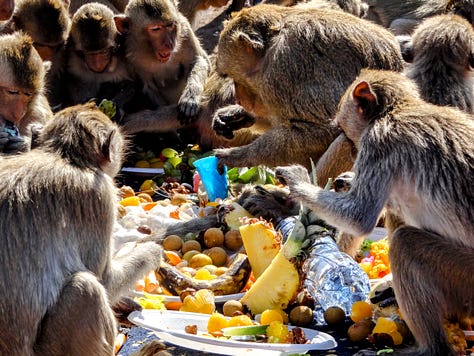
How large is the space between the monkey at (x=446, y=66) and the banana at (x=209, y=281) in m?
2.00

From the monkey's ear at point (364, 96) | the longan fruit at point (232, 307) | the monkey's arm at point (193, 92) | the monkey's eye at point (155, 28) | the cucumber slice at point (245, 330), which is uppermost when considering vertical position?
the monkey's ear at point (364, 96)

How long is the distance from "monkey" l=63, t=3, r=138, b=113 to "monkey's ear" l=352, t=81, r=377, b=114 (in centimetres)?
454

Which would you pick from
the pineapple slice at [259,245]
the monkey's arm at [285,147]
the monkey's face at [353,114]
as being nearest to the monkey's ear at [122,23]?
the monkey's arm at [285,147]

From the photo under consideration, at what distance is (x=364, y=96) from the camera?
549 centimetres

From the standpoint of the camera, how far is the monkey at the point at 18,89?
6816 millimetres

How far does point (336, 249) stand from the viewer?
19.2ft

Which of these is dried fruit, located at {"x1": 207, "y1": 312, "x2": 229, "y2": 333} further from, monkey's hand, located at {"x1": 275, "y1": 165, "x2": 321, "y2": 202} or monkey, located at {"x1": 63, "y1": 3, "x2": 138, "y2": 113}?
monkey, located at {"x1": 63, "y1": 3, "x2": 138, "y2": 113}

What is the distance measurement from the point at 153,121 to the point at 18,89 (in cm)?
287

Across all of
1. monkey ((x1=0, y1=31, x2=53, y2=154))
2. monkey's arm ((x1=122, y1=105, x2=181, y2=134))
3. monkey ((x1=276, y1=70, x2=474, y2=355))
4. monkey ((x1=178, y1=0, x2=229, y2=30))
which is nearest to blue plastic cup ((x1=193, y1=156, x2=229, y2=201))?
monkey ((x1=0, y1=31, x2=53, y2=154))

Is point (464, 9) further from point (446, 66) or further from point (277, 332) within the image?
point (277, 332)

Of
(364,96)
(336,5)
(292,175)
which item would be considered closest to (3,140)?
(292,175)

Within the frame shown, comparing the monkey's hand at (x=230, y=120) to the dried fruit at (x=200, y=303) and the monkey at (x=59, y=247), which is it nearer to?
the dried fruit at (x=200, y=303)

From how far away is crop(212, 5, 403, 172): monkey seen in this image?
7.55m

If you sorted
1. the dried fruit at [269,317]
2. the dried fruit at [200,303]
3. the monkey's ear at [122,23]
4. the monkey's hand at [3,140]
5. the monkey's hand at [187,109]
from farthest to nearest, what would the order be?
1. the monkey's ear at [122,23]
2. the monkey's hand at [187,109]
3. the monkey's hand at [3,140]
4. the dried fruit at [200,303]
5. the dried fruit at [269,317]
